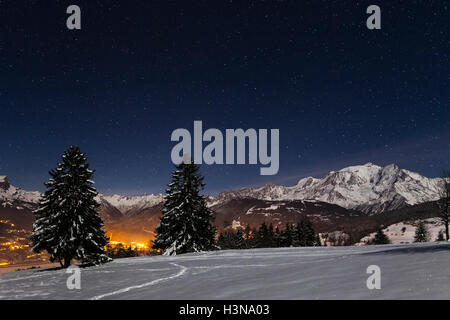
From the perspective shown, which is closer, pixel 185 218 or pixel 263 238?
pixel 185 218

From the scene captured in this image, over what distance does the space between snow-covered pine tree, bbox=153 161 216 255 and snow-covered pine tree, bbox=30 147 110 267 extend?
1006cm

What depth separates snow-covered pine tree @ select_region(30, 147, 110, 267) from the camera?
79.6 ft

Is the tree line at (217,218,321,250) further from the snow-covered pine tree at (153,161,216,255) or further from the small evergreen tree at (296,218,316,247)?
the snow-covered pine tree at (153,161,216,255)

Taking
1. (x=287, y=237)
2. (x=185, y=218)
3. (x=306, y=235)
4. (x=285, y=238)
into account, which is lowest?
(x=285, y=238)

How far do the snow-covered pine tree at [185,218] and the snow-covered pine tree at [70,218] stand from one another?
33.0ft

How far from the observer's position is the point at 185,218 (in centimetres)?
3525

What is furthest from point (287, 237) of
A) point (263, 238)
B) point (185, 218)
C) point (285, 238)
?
point (185, 218)

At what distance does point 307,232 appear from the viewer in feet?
244

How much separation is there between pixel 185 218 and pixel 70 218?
43.1 feet

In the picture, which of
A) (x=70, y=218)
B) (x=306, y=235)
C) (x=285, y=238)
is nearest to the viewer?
(x=70, y=218)

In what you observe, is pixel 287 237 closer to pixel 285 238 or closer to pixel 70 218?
pixel 285 238

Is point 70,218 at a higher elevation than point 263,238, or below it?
higher
